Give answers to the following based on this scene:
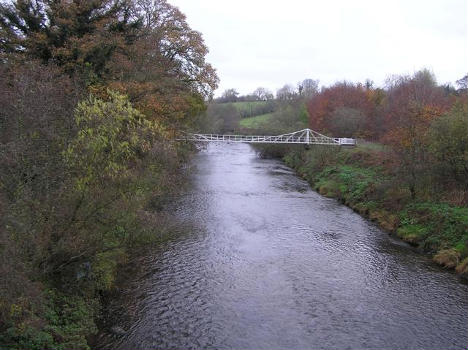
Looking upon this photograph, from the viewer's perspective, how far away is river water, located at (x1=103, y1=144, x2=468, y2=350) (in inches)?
435

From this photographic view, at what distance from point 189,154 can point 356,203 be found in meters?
12.0

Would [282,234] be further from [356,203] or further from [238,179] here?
[238,179]

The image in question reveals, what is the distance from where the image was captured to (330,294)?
13633 millimetres

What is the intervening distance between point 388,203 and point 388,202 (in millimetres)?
128

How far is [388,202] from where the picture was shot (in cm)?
2462

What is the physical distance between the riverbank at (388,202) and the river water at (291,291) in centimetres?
97

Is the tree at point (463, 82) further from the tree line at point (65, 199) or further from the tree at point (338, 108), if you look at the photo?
the tree line at point (65, 199)

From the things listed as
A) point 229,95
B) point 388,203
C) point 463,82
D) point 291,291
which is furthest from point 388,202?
point 229,95

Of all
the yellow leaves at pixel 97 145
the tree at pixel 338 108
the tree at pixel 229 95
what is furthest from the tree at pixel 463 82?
the tree at pixel 229 95

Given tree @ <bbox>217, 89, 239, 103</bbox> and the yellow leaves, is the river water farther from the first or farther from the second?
tree @ <bbox>217, 89, 239, 103</bbox>

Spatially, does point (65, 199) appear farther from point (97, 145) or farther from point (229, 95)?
point (229, 95)

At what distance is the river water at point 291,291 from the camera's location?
1104 cm

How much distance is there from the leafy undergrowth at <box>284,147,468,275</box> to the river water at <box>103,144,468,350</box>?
1.00 metres

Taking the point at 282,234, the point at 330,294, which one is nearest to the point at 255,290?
the point at 330,294
